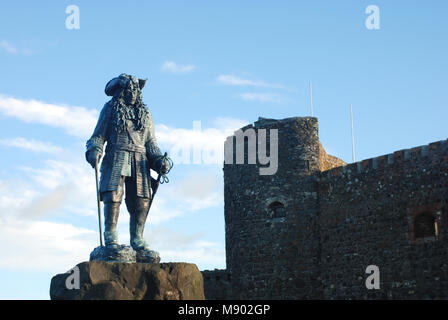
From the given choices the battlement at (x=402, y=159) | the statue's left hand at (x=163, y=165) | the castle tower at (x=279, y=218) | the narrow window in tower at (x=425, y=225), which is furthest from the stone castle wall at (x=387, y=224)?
the statue's left hand at (x=163, y=165)

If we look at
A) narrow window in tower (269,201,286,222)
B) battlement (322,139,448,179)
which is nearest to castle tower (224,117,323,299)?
narrow window in tower (269,201,286,222)

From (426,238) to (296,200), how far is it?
4.79 metres

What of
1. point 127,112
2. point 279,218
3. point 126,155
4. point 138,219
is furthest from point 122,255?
point 279,218

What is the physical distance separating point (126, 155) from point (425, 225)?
43.1ft

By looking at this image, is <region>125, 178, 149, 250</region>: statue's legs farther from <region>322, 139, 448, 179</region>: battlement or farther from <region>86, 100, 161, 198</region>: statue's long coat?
<region>322, 139, 448, 179</region>: battlement

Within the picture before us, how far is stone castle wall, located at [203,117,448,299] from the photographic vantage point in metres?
21.6

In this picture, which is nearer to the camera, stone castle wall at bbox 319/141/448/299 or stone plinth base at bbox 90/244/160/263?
stone plinth base at bbox 90/244/160/263

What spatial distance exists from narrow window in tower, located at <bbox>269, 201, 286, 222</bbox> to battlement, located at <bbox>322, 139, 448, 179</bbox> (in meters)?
1.89

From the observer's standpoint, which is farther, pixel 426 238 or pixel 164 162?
pixel 426 238

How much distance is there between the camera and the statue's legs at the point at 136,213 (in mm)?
10922

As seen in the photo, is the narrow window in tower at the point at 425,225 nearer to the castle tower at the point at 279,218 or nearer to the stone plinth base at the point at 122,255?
the castle tower at the point at 279,218
